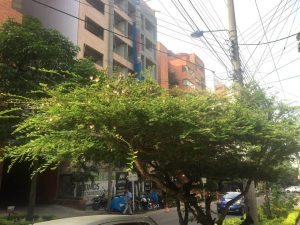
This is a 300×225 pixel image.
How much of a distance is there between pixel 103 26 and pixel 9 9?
1292cm

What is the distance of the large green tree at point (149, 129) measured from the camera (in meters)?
4.55

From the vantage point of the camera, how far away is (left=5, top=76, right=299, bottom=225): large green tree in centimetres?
455

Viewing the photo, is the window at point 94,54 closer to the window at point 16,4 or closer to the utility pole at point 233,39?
the window at point 16,4

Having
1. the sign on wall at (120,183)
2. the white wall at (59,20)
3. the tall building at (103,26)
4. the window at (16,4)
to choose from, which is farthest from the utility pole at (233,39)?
the white wall at (59,20)

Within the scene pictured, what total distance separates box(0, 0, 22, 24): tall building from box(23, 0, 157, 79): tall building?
1.44 metres

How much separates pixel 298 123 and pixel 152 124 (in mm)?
3030

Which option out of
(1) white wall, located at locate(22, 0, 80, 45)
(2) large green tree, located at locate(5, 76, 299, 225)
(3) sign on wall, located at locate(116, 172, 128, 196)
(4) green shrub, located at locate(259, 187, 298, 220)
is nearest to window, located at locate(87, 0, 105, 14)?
(1) white wall, located at locate(22, 0, 80, 45)

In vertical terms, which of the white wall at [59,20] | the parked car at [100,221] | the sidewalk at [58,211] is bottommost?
the sidewalk at [58,211]

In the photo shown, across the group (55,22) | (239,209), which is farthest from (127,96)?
(55,22)

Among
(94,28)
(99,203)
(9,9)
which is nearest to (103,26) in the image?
(94,28)

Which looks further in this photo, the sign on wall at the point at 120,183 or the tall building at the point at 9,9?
the sign on wall at the point at 120,183

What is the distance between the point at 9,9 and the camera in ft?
70.3

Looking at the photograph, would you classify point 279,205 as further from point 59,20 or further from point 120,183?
point 59,20

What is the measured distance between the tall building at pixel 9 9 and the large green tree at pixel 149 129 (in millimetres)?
17345
